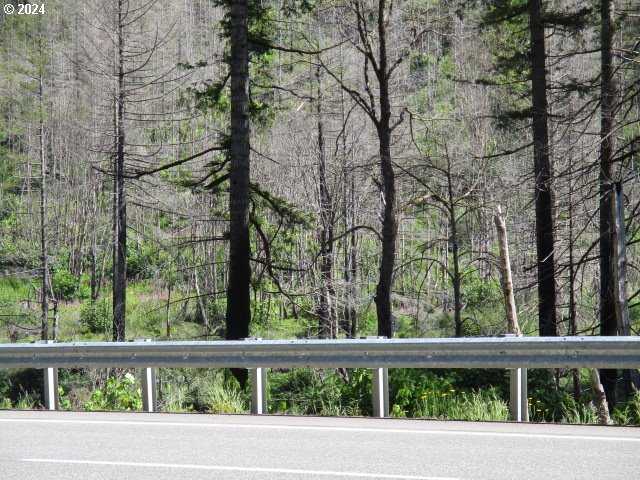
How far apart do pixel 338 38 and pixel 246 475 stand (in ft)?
65.5

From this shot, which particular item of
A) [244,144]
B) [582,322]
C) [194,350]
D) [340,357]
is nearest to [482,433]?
[340,357]

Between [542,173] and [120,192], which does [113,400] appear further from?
[120,192]

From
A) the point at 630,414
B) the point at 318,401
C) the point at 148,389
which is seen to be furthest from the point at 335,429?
the point at 630,414

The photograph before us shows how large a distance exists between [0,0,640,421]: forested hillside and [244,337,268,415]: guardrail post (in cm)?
156

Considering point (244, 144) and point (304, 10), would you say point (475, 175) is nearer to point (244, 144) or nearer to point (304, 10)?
point (304, 10)

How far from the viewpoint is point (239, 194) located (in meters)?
15.9

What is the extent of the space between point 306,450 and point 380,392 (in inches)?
87.5

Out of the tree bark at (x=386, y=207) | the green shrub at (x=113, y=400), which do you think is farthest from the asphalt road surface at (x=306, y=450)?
the tree bark at (x=386, y=207)

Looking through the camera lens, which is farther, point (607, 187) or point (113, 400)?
point (607, 187)

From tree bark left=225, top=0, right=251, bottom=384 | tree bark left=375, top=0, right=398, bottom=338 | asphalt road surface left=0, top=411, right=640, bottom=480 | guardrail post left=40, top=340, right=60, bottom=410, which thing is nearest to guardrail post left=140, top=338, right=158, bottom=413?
asphalt road surface left=0, top=411, right=640, bottom=480

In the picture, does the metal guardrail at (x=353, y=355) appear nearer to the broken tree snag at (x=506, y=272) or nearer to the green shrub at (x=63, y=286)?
the broken tree snag at (x=506, y=272)

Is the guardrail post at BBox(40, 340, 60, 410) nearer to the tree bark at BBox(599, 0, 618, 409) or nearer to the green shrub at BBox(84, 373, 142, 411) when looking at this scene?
the green shrub at BBox(84, 373, 142, 411)

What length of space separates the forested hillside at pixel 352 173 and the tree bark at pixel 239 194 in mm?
41

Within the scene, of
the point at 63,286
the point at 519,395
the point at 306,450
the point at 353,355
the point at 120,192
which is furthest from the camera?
the point at 63,286
